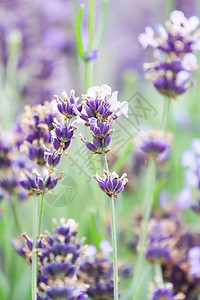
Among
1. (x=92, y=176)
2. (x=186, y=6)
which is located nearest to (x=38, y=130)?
(x=92, y=176)

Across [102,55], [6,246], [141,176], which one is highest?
[102,55]

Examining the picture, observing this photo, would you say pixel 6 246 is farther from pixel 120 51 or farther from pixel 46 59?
pixel 120 51

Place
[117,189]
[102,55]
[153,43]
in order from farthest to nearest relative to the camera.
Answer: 1. [102,55]
2. [153,43]
3. [117,189]

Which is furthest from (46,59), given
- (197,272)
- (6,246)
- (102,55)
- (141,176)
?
(102,55)

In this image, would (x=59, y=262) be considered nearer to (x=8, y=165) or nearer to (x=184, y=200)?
(x=8, y=165)

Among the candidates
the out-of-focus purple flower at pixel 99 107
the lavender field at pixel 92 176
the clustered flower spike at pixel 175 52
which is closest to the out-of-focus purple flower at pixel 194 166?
the lavender field at pixel 92 176

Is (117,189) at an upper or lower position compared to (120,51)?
lower

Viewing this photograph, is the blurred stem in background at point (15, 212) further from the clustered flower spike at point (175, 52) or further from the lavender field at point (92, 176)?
the clustered flower spike at point (175, 52)

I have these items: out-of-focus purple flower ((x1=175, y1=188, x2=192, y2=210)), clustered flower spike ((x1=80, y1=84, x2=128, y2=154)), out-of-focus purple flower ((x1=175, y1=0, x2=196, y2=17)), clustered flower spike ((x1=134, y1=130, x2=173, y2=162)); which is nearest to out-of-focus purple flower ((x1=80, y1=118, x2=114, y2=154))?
clustered flower spike ((x1=80, y1=84, x2=128, y2=154))
